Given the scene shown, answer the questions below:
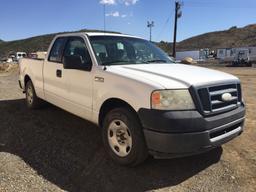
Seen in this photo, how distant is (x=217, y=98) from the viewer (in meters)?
4.08

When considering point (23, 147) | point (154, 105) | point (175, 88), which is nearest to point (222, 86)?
point (175, 88)

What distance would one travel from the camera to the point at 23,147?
16.8 ft

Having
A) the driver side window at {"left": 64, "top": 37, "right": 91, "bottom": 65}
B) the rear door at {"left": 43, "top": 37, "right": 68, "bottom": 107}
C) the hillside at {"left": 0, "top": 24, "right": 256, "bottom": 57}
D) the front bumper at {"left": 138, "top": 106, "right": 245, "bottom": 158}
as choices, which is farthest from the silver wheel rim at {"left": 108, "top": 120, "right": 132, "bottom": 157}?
the hillside at {"left": 0, "top": 24, "right": 256, "bottom": 57}

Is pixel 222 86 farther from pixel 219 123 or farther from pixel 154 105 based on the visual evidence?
pixel 154 105

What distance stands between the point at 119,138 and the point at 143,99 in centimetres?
76

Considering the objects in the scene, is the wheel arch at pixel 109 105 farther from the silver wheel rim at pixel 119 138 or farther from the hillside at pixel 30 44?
the hillside at pixel 30 44

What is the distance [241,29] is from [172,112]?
116 metres

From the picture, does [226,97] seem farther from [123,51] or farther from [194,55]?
[194,55]

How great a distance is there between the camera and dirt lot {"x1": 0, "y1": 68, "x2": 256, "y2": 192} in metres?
Answer: 3.91

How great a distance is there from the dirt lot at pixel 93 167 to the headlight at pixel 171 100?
966mm

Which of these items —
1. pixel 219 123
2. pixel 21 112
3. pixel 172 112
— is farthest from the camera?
pixel 21 112

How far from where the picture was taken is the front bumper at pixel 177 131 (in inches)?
147

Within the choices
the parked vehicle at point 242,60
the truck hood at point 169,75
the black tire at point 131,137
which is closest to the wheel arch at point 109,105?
the black tire at point 131,137

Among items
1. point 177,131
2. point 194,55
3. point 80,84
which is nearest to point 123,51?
point 80,84
